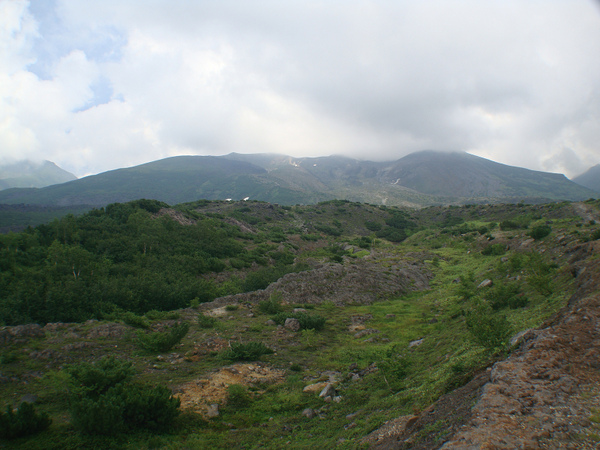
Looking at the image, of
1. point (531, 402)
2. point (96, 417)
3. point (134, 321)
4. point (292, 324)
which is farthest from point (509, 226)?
point (96, 417)

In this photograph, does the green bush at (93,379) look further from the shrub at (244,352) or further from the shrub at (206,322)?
the shrub at (206,322)

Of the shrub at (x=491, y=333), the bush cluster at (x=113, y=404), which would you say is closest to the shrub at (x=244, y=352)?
the bush cluster at (x=113, y=404)

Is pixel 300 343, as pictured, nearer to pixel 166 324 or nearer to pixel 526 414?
pixel 166 324

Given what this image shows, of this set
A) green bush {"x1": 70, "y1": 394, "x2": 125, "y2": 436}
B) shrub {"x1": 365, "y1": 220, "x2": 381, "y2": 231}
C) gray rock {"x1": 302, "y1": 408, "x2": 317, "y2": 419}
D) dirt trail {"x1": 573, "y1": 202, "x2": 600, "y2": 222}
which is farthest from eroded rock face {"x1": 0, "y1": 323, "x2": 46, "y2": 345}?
shrub {"x1": 365, "y1": 220, "x2": 381, "y2": 231}

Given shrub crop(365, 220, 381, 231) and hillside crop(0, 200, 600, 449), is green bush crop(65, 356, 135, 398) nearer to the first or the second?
hillside crop(0, 200, 600, 449)

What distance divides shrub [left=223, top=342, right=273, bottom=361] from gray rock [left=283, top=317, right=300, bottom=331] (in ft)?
10.6

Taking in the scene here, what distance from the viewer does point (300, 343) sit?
41.4 feet

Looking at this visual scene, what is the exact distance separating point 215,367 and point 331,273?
1401 cm

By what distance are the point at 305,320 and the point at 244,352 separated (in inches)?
175

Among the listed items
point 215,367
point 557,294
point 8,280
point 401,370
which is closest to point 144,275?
point 8,280

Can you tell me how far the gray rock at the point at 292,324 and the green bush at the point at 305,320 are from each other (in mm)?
188

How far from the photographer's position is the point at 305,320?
14.3m

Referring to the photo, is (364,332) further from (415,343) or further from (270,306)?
(270,306)

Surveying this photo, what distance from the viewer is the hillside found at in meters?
5.08
